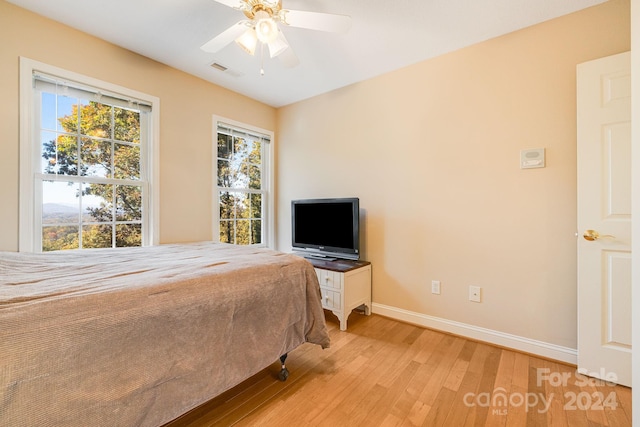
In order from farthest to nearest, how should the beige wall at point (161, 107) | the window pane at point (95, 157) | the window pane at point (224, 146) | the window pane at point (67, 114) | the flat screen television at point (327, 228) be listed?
the window pane at point (224, 146) → the flat screen television at point (327, 228) → the window pane at point (95, 157) → the window pane at point (67, 114) → the beige wall at point (161, 107)

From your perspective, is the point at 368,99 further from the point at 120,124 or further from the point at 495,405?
the point at 495,405

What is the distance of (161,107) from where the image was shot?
2646 millimetres

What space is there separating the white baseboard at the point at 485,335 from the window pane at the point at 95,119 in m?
3.08

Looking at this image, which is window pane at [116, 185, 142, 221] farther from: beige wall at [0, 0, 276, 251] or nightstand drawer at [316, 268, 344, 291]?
nightstand drawer at [316, 268, 344, 291]

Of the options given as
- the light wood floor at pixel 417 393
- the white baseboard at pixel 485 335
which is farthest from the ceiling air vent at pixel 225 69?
the white baseboard at pixel 485 335

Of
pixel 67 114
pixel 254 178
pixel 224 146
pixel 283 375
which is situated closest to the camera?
pixel 283 375

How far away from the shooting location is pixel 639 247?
3.16 ft

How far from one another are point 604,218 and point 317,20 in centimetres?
222

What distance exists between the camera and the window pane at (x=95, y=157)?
226 centimetres

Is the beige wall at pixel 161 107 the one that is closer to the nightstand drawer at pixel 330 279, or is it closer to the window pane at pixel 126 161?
the window pane at pixel 126 161

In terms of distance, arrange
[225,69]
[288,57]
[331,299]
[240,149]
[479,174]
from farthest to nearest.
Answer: [240,149]
[225,69]
[331,299]
[479,174]
[288,57]

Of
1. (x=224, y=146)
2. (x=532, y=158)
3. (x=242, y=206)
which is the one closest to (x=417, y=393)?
(x=532, y=158)

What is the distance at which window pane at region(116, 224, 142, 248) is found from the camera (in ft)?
8.03

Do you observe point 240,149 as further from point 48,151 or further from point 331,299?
point 331,299
